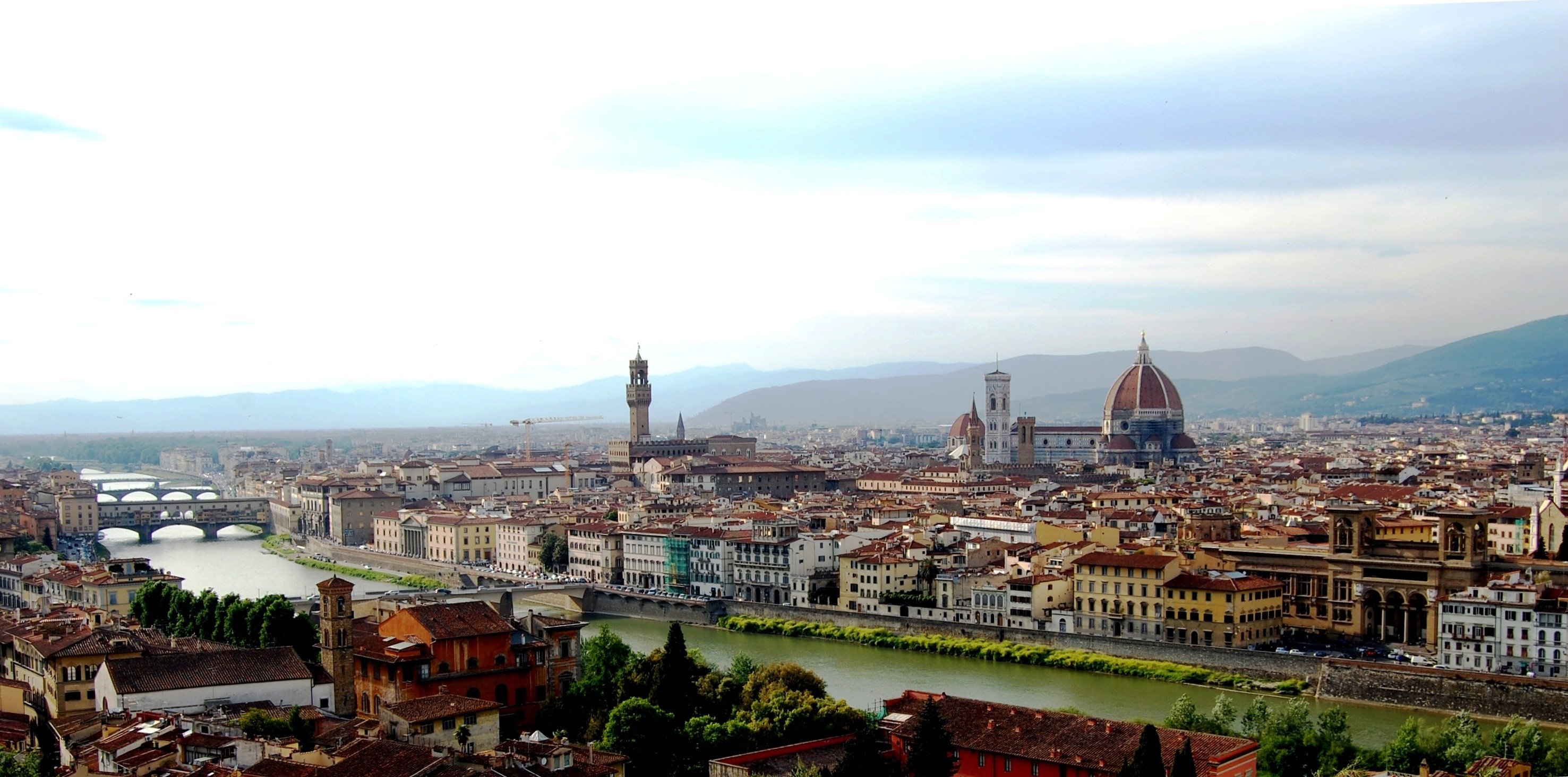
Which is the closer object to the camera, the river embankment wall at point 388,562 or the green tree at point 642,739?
the green tree at point 642,739

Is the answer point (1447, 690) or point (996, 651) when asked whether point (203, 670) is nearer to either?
point (996, 651)

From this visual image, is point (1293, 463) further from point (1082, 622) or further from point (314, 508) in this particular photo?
point (1082, 622)

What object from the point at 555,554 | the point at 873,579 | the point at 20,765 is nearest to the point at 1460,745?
the point at 20,765

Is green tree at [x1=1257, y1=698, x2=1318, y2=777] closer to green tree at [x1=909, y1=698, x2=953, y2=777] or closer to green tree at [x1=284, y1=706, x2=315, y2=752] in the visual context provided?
green tree at [x1=909, y1=698, x2=953, y2=777]

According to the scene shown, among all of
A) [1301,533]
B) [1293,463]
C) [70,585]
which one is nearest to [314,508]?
[70,585]

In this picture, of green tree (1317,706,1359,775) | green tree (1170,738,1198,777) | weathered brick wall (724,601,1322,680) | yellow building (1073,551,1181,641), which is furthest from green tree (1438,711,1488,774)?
yellow building (1073,551,1181,641)

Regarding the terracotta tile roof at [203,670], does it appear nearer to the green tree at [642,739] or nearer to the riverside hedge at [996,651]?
the green tree at [642,739]

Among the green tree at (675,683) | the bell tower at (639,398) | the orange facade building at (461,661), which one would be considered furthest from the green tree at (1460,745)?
the bell tower at (639,398)
